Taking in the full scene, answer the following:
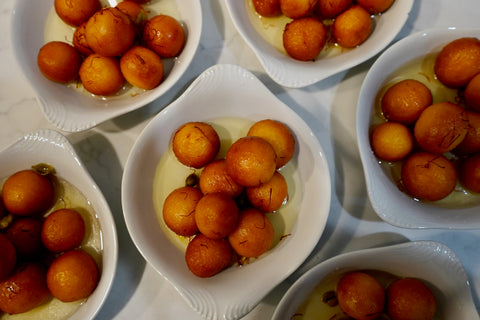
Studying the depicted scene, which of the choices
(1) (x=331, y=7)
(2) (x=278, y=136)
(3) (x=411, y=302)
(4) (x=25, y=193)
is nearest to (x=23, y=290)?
(4) (x=25, y=193)

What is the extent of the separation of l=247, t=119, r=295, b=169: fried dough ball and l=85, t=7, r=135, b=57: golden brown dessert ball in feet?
1.03

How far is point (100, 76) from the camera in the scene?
31.4 inches

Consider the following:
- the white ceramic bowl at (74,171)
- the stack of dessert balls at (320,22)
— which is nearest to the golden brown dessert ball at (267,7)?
the stack of dessert balls at (320,22)

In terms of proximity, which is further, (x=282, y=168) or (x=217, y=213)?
(x=282, y=168)

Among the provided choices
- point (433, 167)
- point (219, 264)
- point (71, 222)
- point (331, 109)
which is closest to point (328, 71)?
point (331, 109)

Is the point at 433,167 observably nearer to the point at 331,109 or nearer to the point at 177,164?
the point at 331,109

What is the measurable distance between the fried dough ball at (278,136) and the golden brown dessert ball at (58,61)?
1.32 ft

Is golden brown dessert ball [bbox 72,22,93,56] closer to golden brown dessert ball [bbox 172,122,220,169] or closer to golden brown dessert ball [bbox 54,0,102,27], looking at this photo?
golden brown dessert ball [bbox 54,0,102,27]

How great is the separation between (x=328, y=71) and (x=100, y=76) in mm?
454

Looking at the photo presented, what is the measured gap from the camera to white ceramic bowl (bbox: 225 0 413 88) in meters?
0.76

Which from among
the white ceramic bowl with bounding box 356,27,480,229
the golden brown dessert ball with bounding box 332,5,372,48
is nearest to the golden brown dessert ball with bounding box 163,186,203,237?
the white ceramic bowl with bounding box 356,27,480,229

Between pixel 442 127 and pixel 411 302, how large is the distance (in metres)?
0.32

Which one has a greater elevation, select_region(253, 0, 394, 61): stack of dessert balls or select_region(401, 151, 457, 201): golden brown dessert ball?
select_region(253, 0, 394, 61): stack of dessert balls

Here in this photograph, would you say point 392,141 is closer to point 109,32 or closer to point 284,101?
point 284,101
